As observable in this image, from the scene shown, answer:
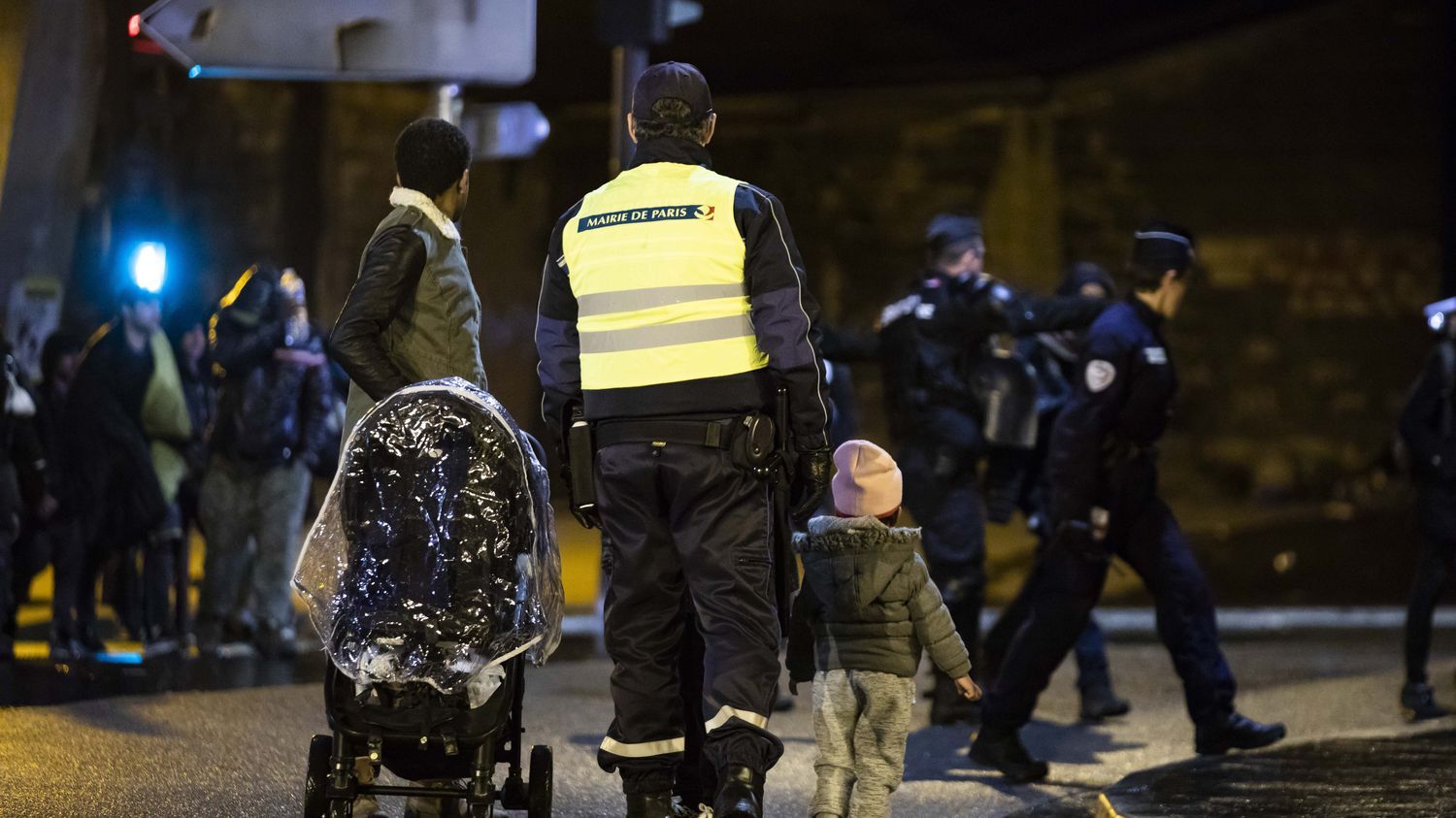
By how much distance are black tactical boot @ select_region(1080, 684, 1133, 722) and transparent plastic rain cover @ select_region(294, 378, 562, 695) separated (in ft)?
12.4

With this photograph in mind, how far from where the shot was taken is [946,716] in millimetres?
7988

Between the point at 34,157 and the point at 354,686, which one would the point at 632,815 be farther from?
the point at 34,157

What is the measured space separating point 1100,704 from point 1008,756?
1.46 metres

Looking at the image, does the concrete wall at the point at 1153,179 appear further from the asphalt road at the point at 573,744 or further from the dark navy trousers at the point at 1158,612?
the dark navy trousers at the point at 1158,612

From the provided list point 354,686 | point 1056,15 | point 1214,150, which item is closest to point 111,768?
point 354,686

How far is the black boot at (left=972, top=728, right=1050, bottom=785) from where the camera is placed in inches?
269

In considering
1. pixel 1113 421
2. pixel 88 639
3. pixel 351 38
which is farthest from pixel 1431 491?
pixel 88 639

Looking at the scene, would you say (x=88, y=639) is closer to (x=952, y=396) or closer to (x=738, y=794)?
(x=952, y=396)

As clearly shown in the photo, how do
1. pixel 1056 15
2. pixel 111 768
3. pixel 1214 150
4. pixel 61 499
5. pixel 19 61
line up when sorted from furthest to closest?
pixel 1214 150 < pixel 1056 15 < pixel 19 61 < pixel 61 499 < pixel 111 768

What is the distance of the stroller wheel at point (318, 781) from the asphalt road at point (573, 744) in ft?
2.47

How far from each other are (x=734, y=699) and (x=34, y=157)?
25.9 feet

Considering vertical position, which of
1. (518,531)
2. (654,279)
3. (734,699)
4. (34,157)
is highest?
(34,157)

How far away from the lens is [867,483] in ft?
17.9

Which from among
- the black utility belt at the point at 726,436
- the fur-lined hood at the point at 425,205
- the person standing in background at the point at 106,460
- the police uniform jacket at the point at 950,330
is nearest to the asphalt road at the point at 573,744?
the police uniform jacket at the point at 950,330
